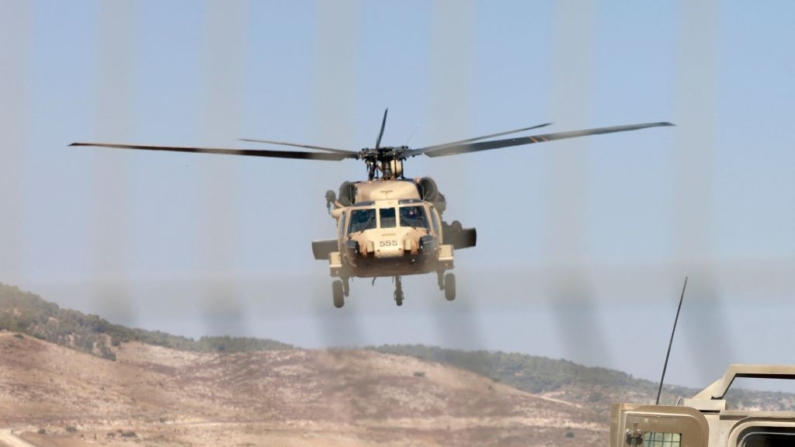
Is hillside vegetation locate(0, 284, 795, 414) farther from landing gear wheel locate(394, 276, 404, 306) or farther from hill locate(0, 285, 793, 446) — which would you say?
landing gear wheel locate(394, 276, 404, 306)

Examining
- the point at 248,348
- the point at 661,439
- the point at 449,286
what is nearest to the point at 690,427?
the point at 661,439

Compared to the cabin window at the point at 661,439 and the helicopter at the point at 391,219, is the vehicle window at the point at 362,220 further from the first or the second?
the cabin window at the point at 661,439

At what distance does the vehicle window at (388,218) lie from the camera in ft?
140

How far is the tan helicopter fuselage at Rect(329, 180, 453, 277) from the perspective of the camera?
42.0 m

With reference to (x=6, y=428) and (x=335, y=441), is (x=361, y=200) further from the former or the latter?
(x=6, y=428)

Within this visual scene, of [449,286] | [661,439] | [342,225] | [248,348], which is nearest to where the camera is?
[661,439]

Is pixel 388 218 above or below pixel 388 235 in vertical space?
above

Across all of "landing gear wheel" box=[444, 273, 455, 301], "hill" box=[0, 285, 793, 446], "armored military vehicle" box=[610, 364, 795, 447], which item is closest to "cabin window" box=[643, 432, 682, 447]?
"armored military vehicle" box=[610, 364, 795, 447]

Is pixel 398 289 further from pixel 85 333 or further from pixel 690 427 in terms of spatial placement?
pixel 85 333

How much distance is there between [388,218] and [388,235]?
0.68 meters

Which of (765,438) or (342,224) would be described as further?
(342,224)

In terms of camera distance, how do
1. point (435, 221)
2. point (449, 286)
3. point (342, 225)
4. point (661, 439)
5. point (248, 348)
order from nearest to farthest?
1. point (661, 439)
2. point (342, 225)
3. point (435, 221)
4. point (449, 286)
5. point (248, 348)

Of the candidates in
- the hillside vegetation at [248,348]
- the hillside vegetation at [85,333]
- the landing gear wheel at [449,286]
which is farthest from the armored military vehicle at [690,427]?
the hillside vegetation at [85,333]

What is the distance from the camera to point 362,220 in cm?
4291
